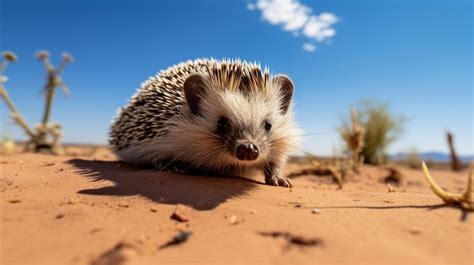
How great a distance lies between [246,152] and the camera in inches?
147

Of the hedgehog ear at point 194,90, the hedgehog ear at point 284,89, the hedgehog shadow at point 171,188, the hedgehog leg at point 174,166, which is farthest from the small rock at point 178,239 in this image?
the hedgehog ear at point 284,89

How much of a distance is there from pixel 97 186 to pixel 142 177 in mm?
561

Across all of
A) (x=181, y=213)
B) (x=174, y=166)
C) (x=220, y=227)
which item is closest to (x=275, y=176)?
(x=174, y=166)

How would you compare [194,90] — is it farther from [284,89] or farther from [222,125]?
[284,89]

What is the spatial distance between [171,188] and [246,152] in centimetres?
93

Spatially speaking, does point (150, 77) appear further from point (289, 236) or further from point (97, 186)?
point (289, 236)

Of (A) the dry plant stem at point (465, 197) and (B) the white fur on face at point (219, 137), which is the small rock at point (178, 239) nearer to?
(B) the white fur on face at point (219, 137)

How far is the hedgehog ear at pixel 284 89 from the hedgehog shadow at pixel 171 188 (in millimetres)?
1649

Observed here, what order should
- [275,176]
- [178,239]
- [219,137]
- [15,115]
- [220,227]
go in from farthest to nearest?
[15,115], [275,176], [219,137], [220,227], [178,239]

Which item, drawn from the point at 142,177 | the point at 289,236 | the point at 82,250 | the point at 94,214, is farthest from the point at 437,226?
the point at 142,177

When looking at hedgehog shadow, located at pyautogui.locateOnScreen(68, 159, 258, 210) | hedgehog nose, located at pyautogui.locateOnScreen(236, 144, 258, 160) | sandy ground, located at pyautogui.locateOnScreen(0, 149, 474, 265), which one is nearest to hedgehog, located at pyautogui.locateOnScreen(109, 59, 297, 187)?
hedgehog nose, located at pyautogui.locateOnScreen(236, 144, 258, 160)

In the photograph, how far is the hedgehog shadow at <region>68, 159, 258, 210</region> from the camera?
10.6ft

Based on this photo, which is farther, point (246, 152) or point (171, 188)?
point (246, 152)

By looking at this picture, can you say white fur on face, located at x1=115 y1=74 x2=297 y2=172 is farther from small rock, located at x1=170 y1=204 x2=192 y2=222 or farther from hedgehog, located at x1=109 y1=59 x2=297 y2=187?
small rock, located at x1=170 y1=204 x2=192 y2=222
